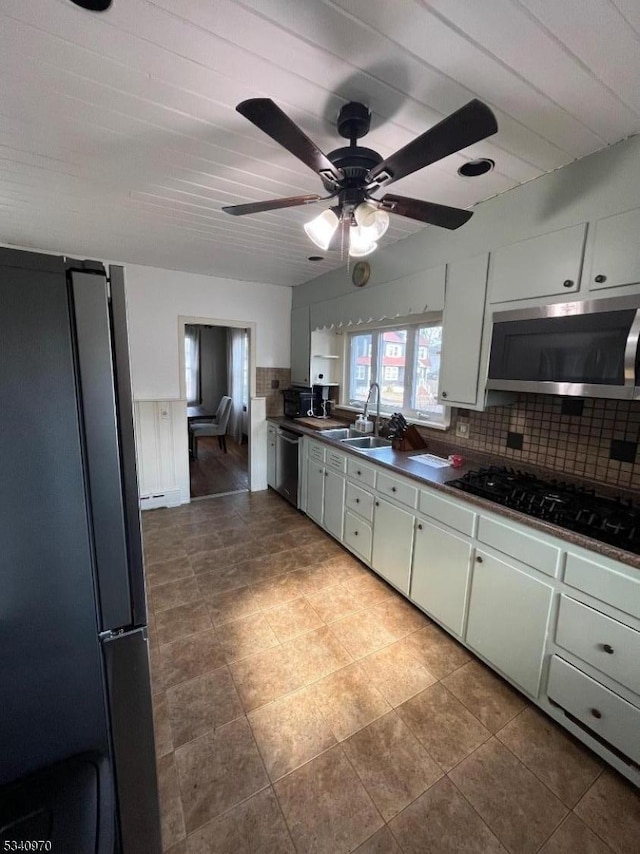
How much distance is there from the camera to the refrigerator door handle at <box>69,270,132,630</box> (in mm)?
733

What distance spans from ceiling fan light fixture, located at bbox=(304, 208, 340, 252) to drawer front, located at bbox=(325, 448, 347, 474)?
1701mm

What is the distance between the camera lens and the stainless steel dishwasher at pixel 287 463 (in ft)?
11.7

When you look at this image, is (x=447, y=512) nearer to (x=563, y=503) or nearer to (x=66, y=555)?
(x=563, y=503)

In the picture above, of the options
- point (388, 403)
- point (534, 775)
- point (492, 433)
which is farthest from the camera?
point (388, 403)

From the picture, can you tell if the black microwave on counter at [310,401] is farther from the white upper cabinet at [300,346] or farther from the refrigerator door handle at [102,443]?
the refrigerator door handle at [102,443]

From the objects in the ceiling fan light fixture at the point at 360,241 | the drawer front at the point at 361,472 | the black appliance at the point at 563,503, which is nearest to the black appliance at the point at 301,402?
the drawer front at the point at 361,472

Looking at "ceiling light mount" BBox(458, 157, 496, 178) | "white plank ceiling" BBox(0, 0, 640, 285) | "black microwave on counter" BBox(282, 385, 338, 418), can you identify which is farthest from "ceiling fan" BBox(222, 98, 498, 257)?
"black microwave on counter" BBox(282, 385, 338, 418)

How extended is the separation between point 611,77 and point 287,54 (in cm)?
103

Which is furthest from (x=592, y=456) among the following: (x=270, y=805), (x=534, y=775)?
(x=270, y=805)

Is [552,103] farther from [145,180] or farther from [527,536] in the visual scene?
[145,180]

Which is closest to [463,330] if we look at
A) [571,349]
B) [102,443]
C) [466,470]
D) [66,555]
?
[571,349]

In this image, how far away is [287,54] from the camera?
1.05m

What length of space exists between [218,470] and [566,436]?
4171 millimetres

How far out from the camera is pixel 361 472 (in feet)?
8.51
